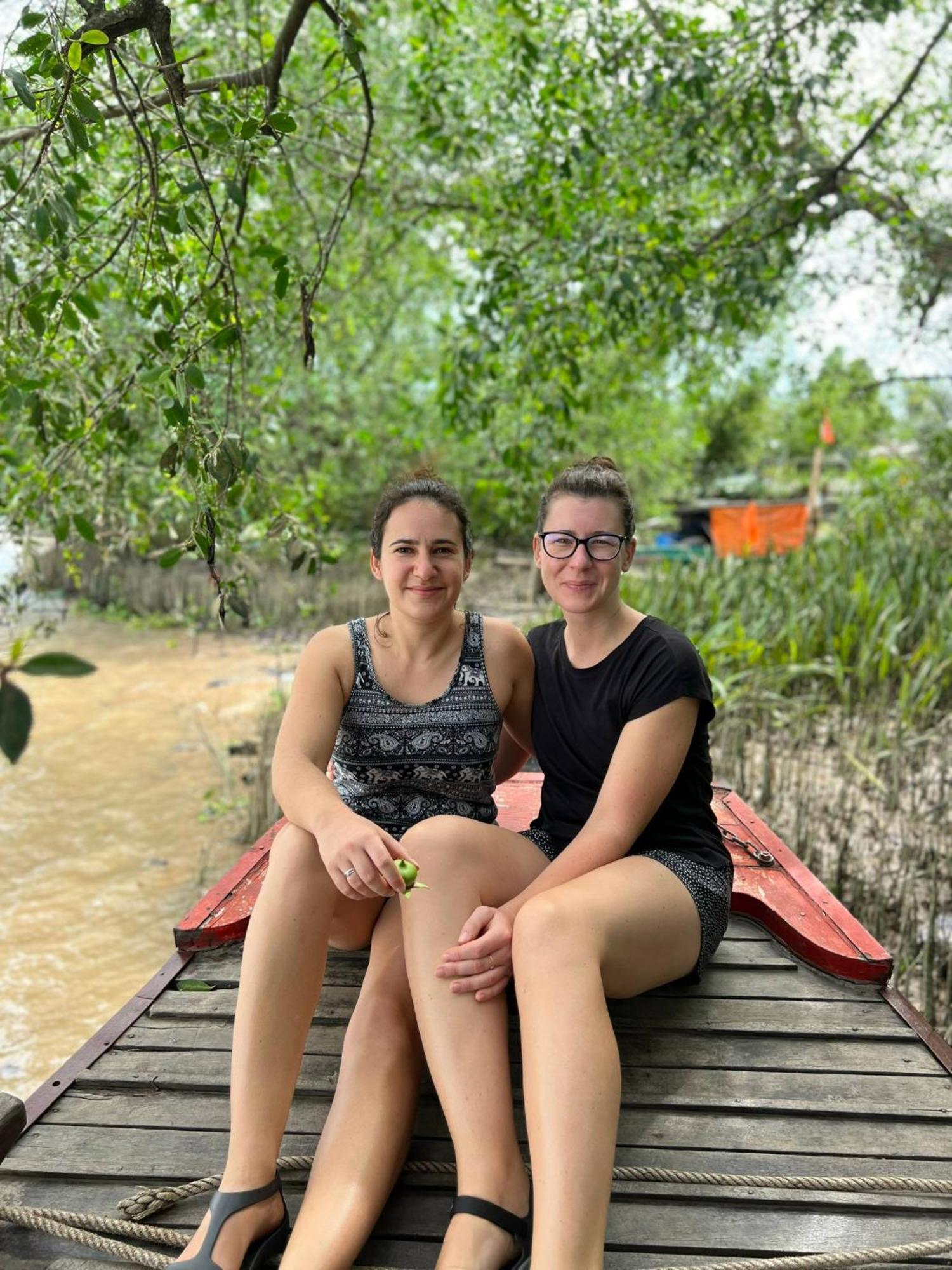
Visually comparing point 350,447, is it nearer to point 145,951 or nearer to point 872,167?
point 872,167

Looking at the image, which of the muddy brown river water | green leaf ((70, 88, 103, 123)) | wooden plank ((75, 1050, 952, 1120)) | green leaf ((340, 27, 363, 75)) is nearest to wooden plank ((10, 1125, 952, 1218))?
wooden plank ((75, 1050, 952, 1120))

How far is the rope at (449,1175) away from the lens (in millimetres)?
1479

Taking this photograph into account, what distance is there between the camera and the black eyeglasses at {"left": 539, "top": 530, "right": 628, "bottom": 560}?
1.98 metres

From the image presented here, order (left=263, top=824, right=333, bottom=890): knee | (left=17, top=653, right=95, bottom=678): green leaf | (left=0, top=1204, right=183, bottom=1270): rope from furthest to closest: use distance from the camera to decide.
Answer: (left=263, top=824, right=333, bottom=890): knee
(left=0, top=1204, right=183, bottom=1270): rope
(left=17, top=653, right=95, bottom=678): green leaf

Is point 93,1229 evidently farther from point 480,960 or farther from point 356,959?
point 356,959

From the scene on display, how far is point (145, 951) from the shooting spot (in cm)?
460

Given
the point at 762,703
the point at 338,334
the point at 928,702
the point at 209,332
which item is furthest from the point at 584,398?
the point at 338,334

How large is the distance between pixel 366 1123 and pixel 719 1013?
85 cm

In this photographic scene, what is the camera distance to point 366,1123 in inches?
63.8

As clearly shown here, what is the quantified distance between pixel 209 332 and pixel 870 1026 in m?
2.05

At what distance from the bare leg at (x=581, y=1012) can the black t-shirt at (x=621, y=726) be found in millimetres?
157

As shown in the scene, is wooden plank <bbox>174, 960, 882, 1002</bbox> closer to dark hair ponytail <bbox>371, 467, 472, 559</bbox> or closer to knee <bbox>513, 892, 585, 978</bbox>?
knee <bbox>513, 892, 585, 978</bbox>

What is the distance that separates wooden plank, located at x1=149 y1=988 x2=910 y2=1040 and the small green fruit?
0.59 meters

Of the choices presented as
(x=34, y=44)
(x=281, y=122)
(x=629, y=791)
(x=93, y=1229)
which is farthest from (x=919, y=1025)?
(x=34, y=44)
